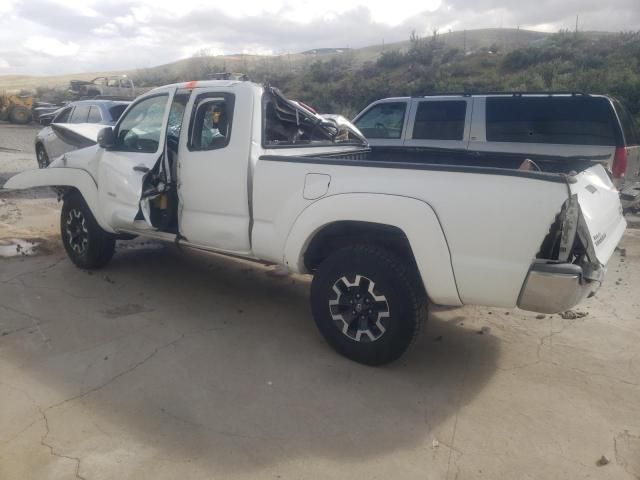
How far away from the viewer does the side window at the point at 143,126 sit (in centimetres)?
520

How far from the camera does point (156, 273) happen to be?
608 centimetres

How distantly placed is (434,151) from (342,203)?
1624mm

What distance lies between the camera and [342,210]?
3729mm

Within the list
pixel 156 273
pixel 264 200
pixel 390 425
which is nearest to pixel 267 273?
pixel 156 273

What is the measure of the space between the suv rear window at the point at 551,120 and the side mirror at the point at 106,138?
541 centimetres

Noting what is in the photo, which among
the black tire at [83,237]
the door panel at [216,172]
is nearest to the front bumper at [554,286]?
the door panel at [216,172]

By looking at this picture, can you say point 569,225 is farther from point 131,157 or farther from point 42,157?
point 42,157

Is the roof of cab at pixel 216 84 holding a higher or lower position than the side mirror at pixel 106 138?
higher

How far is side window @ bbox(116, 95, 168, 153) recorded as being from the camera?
5195 mm

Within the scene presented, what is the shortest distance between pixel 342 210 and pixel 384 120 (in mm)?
5960

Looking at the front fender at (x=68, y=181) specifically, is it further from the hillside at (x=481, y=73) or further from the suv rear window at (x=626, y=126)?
the hillside at (x=481, y=73)

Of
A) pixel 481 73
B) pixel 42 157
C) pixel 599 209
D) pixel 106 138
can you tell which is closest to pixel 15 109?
pixel 42 157

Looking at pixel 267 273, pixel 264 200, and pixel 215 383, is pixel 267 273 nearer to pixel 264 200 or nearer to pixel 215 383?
pixel 264 200

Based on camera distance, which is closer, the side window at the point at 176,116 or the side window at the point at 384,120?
the side window at the point at 176,116
